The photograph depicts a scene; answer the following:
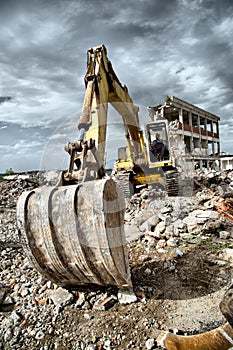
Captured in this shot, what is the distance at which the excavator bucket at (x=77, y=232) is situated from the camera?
2492 mm

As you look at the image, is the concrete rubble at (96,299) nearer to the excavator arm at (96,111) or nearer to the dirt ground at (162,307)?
the dirt ground at (162,307)

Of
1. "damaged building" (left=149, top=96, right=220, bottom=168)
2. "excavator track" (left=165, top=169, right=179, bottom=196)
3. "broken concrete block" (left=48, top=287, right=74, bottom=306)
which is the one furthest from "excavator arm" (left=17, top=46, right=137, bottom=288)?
"damaged building" (left=149, top=96, right=220, bottom=168)

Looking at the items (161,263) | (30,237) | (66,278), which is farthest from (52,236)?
(161,263)

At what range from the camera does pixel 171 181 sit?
7891 millimetres

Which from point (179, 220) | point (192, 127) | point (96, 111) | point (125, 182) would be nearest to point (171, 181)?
point (125, 182)

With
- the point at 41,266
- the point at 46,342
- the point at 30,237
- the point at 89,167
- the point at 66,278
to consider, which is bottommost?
the point at 46,342

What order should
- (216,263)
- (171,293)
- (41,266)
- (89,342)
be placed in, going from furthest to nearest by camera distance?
(216,263) → (171,293) → (41,266) → (89,342)

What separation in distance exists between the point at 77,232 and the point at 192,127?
21.7 metres

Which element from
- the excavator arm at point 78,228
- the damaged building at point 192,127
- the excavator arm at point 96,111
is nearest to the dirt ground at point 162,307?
the excavator arm at point 78,228

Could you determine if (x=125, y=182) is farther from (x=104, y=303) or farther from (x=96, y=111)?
(x=104, y=303)

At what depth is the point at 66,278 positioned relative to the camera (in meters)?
2.87

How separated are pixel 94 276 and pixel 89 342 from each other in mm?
559

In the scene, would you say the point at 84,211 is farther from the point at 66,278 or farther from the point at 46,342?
the point at 46,342

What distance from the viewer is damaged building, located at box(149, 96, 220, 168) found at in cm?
1984
